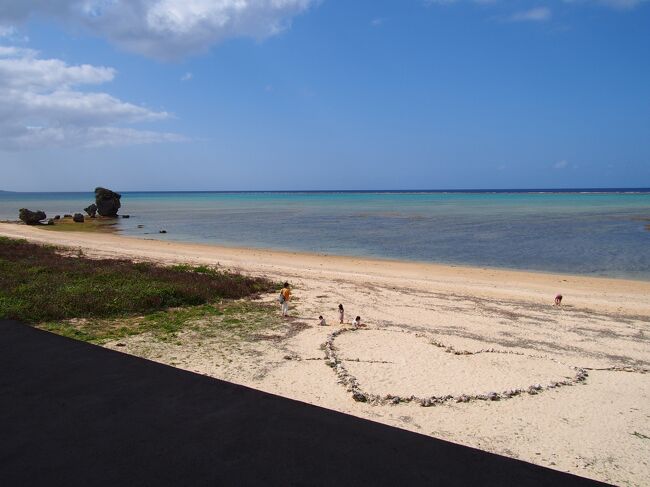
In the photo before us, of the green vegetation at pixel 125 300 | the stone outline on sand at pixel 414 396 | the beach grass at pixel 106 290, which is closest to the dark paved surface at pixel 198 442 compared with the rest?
the stone outline on sand at pixel 414 396

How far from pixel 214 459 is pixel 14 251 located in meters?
26.3

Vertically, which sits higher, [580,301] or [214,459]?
[214,459]

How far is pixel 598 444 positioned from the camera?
704 cm

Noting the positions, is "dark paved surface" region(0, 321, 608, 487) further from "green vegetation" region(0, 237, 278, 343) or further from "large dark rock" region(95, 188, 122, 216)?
"large dark rock" region(95, 188, 122, 216)

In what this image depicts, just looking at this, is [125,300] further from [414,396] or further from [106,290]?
[414,396]

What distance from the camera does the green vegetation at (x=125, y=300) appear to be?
1247 cm

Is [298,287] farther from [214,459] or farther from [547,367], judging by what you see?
[214,459]

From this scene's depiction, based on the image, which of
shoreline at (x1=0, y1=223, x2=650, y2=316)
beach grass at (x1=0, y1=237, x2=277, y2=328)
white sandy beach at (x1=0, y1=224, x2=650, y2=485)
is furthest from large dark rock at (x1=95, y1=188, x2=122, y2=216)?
white sandy beach at (x1=0, y1=224, x2=650, y2=485)

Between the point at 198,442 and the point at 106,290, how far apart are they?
13.3 m

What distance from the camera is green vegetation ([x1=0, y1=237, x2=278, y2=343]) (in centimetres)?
1247

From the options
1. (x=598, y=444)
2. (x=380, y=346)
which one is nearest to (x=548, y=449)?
(x=598, y=444)

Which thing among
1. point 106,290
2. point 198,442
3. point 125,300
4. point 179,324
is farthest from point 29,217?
point 198,442

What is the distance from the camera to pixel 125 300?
1453 centimetres

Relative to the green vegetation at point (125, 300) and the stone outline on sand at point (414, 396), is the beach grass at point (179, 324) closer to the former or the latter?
the green vegetation at point (125, 300)
